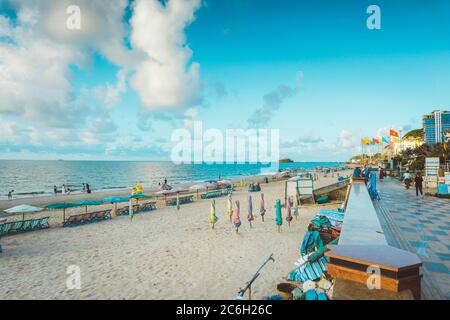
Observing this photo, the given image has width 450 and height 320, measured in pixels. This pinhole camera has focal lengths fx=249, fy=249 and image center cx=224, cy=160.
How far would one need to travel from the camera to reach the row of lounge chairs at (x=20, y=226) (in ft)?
43.6

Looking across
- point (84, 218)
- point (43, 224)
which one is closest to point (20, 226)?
point (43, 224)

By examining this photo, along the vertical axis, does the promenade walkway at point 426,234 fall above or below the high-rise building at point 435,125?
below

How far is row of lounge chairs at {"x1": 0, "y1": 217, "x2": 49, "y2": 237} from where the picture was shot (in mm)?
13303

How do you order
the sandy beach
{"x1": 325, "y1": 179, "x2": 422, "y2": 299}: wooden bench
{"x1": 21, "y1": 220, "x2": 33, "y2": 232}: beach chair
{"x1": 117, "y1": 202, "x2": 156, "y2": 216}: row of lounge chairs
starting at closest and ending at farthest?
{"x1": 325, "y1": 179, "x2": 422, "y2": 299}: wooden bench → the sandy beach → {"x1": 21, "y1": 220, "x2": 33, "y2": 232}: beach chair → {"x1": 117, "y1": 202, "x2": 156, "y2": 216}: row of lounge chairs

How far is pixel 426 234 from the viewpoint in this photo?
24.6 feet

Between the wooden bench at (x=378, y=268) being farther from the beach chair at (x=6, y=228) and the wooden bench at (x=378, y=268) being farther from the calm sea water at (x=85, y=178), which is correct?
the calm sea water at (x=85, y=178)

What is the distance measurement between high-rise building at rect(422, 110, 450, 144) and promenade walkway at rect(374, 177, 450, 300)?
349ft

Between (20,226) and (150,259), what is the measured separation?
32.8 feet

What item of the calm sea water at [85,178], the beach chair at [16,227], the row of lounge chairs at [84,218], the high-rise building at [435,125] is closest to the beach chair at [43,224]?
the beach chair at [16,227]

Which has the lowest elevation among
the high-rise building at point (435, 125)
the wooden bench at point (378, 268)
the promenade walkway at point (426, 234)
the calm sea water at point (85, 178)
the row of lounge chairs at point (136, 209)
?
the calm sea water at point (85, 178)

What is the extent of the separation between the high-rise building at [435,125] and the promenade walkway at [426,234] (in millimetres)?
106452

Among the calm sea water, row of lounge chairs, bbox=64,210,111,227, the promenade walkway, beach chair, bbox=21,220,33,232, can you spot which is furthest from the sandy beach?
the calm sea water

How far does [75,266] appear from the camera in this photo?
28.4ft

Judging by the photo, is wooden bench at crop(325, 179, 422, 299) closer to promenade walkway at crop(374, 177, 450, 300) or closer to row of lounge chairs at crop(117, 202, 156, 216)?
promenade walkway at crop(374, 177, 450, 300)
